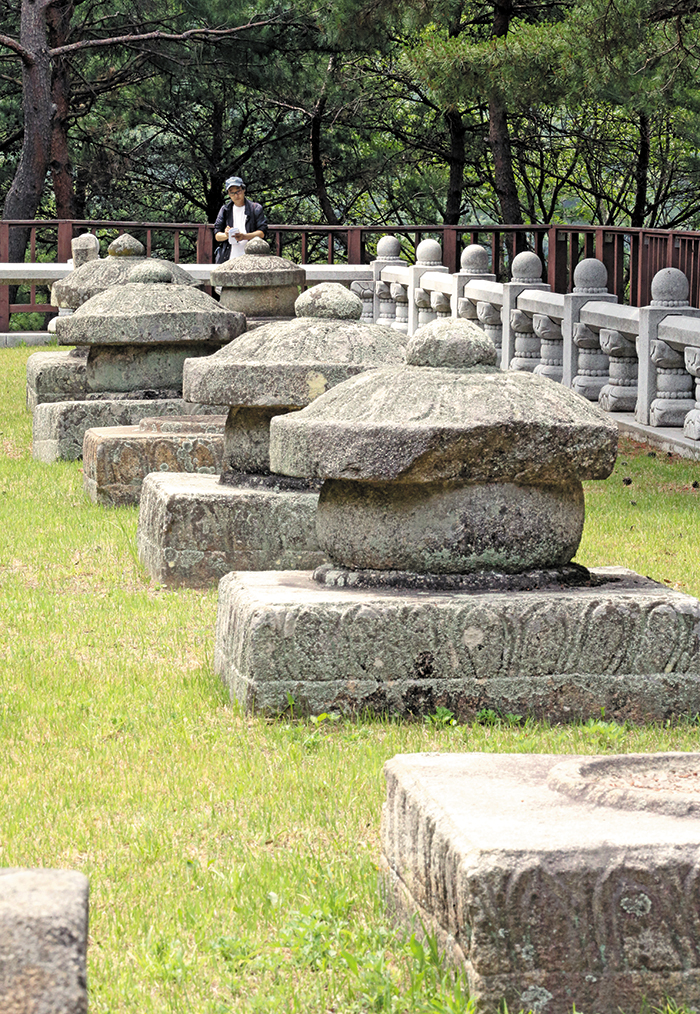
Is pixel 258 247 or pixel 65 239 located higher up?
pixel 65 239

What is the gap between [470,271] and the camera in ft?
53.6

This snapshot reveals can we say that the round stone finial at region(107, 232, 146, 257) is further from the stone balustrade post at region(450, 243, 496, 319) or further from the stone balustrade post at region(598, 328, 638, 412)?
the stone balustrade post at region(450, 243, 496, 319)

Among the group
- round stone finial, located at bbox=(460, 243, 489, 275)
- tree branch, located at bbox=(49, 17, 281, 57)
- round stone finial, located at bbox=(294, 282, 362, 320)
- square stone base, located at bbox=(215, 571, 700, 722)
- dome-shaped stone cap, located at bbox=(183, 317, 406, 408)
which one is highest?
tree branch, located at bbox=(49, 17, 281, 57)

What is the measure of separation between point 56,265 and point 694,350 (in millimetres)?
11732

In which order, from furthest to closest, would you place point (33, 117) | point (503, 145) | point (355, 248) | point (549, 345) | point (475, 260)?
point (33, 117) < point (503, 145) < point (355, 248) < point (475, 260) < point (549, 345)

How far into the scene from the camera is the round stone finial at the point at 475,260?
53.3ft

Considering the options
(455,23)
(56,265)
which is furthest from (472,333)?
(455,23)

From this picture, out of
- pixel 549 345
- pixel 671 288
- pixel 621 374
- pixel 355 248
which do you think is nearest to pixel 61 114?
pixel 355 248

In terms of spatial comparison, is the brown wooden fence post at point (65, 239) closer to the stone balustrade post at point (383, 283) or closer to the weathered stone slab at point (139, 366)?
the stone balustrade post at point (383, 283)

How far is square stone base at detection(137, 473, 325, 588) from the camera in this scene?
6766 mm

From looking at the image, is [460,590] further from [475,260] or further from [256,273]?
[475,260]

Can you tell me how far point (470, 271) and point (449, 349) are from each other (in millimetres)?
11551

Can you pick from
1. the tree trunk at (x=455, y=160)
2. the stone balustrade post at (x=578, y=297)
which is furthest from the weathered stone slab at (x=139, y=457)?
the tree trunk at (x=455, y=160)

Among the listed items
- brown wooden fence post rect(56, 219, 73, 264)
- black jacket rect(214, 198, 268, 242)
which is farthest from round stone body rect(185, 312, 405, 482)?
brown wooden fence post rect(56, 219, 73, 264)
